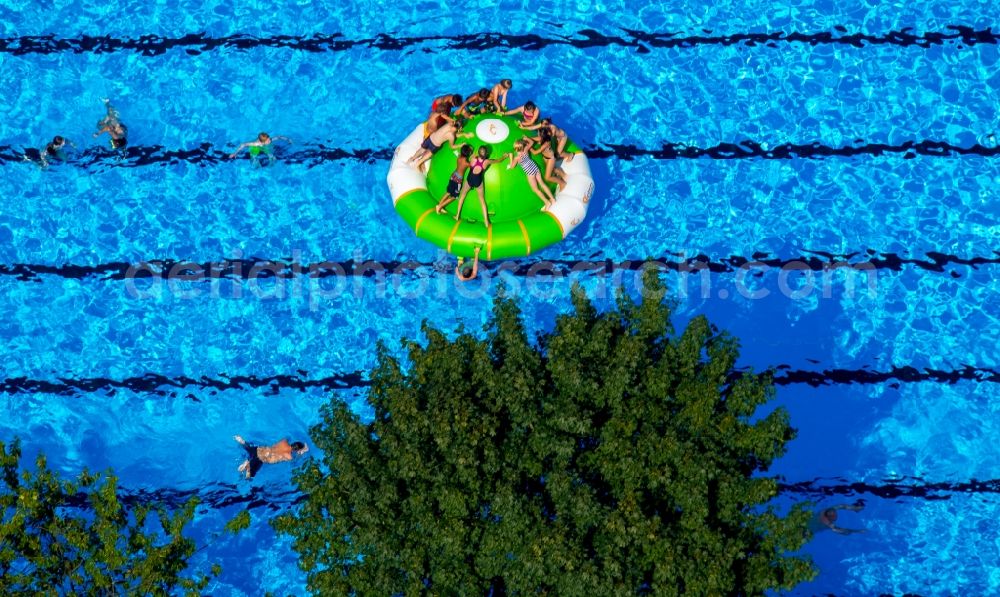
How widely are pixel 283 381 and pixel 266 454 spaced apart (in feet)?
2.47

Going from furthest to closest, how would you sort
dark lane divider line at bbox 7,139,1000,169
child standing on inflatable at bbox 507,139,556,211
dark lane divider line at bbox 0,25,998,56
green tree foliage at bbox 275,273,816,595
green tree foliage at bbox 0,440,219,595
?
1. dark lane divider line at bbox 0,25,998,56
2. dark lane divider line at bbox 7,139,1000,169
3. child standing on inflatable at bbox 507,139,556,211
4. green tree foliage at bbox 0,440,219,595
5. green tree foliage at bbox 275,273,816,595

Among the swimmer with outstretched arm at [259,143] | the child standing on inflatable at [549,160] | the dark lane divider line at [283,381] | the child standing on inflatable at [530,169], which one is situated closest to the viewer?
the child standing on inflatable at [530,169]

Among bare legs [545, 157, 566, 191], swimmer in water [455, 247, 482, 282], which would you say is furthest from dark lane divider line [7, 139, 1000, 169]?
swimmer in water [455, 247, 482, 282]

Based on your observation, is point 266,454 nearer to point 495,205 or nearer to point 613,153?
point 495,205

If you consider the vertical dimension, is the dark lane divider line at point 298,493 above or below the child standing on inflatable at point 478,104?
below

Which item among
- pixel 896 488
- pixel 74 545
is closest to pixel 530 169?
pixel 896 488

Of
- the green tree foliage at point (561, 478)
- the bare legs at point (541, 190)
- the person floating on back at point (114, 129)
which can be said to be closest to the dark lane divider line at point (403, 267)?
the bare legs at point (541, 190)

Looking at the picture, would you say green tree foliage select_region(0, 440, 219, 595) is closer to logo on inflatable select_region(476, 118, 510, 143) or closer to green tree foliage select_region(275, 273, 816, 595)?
green tree foliage select_region(275, 273, 816, 595)

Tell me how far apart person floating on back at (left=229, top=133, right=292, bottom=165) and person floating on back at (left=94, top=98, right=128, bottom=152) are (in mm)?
1090

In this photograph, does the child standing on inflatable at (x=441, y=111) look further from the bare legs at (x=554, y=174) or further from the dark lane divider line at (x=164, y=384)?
the dark lane divider line at (x=164, y=384)

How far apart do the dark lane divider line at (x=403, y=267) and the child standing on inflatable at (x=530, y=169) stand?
0.79m

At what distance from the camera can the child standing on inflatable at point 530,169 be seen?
8.89m

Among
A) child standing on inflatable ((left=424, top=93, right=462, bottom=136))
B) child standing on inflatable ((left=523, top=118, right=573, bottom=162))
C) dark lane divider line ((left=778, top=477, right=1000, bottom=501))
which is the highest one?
child standing on inflatable ((left=424, top=93, right=462, bottom=136))

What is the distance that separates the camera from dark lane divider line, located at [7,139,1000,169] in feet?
32.6
